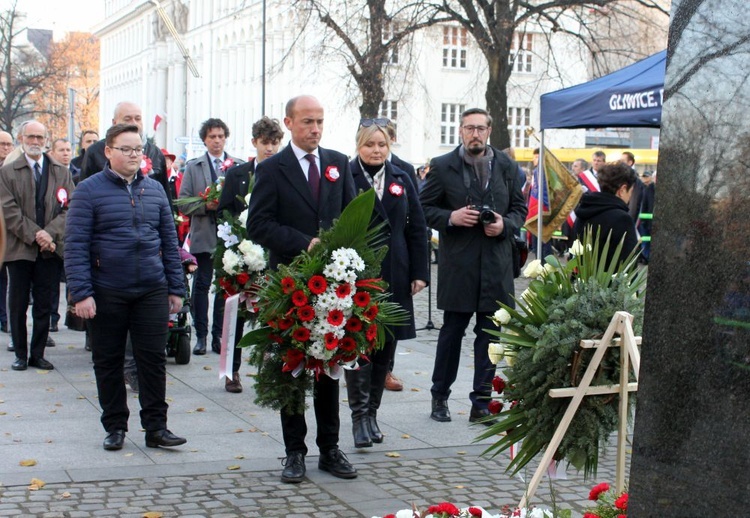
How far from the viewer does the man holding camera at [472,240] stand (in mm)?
7926

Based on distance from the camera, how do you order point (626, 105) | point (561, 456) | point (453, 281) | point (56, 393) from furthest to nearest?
point (626, 105) < point (56, 393) < point (453, 281) < point (561, 456)

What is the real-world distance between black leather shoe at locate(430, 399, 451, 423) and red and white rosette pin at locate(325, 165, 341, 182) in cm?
220

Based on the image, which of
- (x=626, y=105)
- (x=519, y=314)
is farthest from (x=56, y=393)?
(x=626, y=105)

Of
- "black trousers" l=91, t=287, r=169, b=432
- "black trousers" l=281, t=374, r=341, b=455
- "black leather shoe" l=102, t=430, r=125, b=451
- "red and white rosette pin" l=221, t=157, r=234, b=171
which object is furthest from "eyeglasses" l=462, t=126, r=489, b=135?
"red and white rosette pin" l=221, t=157, r=234, b=171

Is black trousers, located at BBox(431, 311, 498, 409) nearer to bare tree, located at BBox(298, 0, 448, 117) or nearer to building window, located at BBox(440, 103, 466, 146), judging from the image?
bare tree, located at BBox(298, 0, 448, 117)

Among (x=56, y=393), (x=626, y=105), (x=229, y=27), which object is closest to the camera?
(x=56, y=393)

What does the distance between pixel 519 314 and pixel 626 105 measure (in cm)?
725

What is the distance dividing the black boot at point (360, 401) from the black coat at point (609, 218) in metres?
1.89

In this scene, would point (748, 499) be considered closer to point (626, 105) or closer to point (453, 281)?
point (453, 281)

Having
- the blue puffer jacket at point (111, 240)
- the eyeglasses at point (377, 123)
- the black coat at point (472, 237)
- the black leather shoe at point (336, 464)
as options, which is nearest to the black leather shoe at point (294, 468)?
the black leather shoe at point (336, 464)

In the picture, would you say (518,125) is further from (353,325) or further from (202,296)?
(353,325)

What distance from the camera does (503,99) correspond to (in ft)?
97.7

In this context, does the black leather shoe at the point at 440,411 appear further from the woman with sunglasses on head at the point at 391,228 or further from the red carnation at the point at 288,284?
the red carnation at the point at 288,284

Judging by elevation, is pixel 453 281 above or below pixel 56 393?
above
